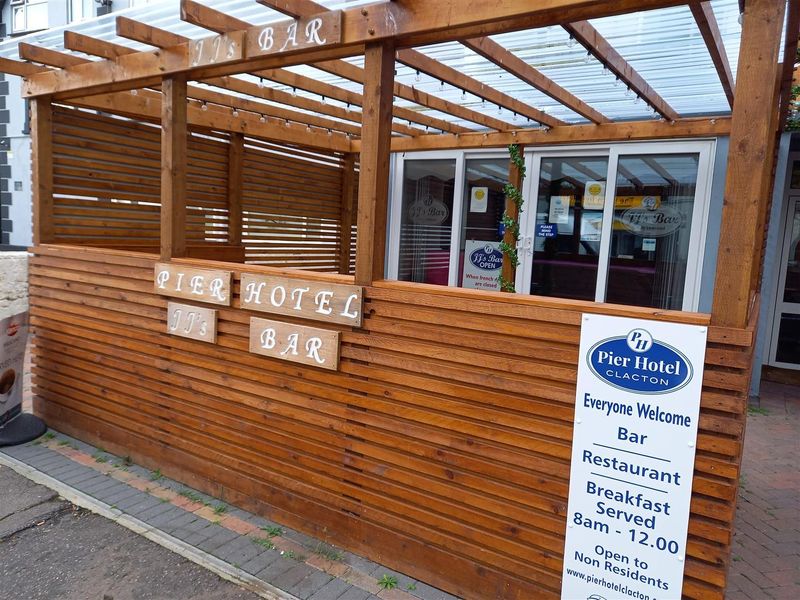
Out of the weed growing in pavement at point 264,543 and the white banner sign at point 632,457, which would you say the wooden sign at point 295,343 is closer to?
the weed growing in pavement at point 264,543

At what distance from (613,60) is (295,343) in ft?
8.75

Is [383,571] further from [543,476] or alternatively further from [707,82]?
[707,82]

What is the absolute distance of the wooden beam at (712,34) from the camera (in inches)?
110

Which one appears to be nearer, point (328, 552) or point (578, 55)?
point (328, 552)

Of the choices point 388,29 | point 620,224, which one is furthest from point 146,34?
point 620,224

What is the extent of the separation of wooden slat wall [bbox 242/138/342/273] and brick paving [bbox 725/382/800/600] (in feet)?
18.3

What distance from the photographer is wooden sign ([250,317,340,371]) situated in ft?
10.4

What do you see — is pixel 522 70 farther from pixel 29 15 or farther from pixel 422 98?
pixel 29 15

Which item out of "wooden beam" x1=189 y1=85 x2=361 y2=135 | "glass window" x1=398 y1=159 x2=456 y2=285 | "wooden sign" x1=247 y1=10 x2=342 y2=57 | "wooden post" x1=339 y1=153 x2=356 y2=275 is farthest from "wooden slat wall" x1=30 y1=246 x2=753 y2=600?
"wooden post" x1=339 y1=153 x2=356 y2=275

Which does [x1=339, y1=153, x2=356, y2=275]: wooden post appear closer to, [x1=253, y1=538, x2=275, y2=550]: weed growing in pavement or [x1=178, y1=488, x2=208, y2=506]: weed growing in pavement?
[x1=178, y1=488, x2=208, y2=506]: weed growing in pavement

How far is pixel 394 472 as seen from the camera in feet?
9.97

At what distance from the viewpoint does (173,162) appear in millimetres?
3943

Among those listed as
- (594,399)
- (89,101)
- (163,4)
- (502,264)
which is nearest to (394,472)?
(594,399)

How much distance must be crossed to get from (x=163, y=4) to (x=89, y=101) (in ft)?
6.01
